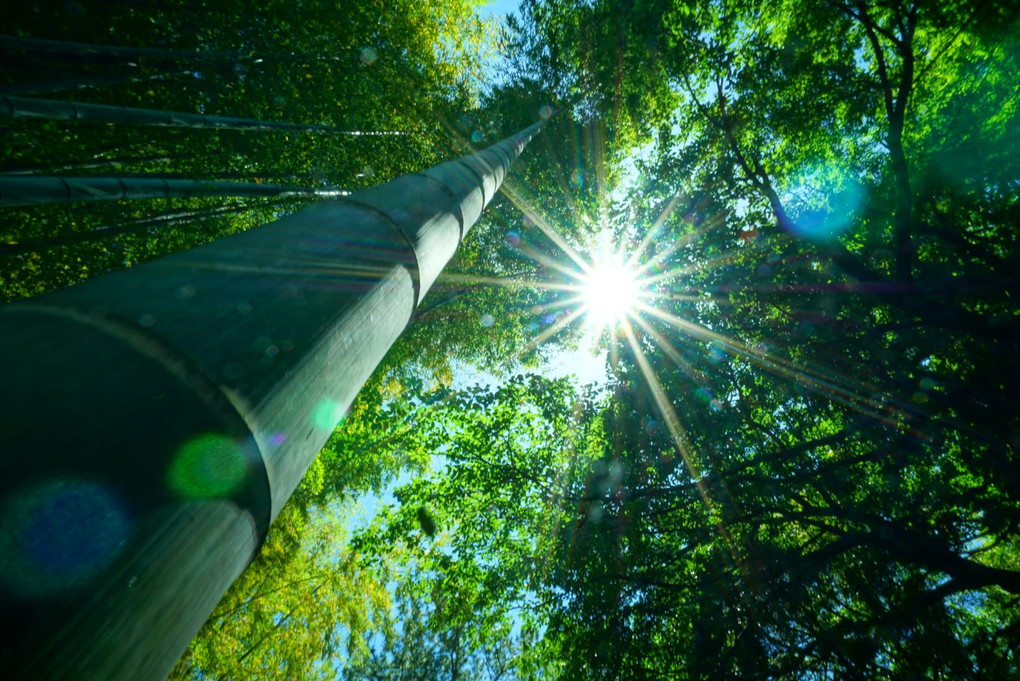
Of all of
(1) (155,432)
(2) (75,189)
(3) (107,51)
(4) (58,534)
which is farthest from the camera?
(3) (107,51)

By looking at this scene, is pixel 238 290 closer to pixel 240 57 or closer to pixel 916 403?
pixel 240 57

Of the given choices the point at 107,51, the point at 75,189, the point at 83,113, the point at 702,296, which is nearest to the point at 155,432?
the point at 75,189

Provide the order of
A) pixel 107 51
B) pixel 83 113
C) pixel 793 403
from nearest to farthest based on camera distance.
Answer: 1. pixel 83 113
2. pixel 107 51
3. pixel 793 403

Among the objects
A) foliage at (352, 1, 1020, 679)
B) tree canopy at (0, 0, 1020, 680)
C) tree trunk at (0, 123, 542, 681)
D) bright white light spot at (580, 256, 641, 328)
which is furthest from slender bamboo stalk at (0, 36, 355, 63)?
bright white light spot at (580, 256, 641, 328)

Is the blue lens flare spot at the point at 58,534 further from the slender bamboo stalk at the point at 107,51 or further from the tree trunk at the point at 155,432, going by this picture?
the slender bamboo stalk at the point at 107,51

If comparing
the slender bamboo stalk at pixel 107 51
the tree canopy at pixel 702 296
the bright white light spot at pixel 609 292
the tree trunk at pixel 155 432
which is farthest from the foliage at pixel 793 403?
the slender bamboo stalk at pixel 107 51

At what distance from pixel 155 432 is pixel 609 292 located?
11936 millimetres

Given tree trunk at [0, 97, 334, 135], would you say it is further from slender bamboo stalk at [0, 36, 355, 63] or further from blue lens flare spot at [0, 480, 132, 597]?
blue lens flare spot at [0, 480, 132, 597]

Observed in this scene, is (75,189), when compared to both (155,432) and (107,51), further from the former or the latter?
(155,432)

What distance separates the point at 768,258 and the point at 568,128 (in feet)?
27.4

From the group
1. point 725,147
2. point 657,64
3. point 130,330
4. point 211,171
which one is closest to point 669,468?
point 725,147

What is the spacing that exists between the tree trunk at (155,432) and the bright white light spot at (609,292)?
10.4 meters

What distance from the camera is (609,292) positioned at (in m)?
12.0

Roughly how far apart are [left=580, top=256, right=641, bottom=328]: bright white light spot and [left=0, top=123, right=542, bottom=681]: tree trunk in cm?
1042
